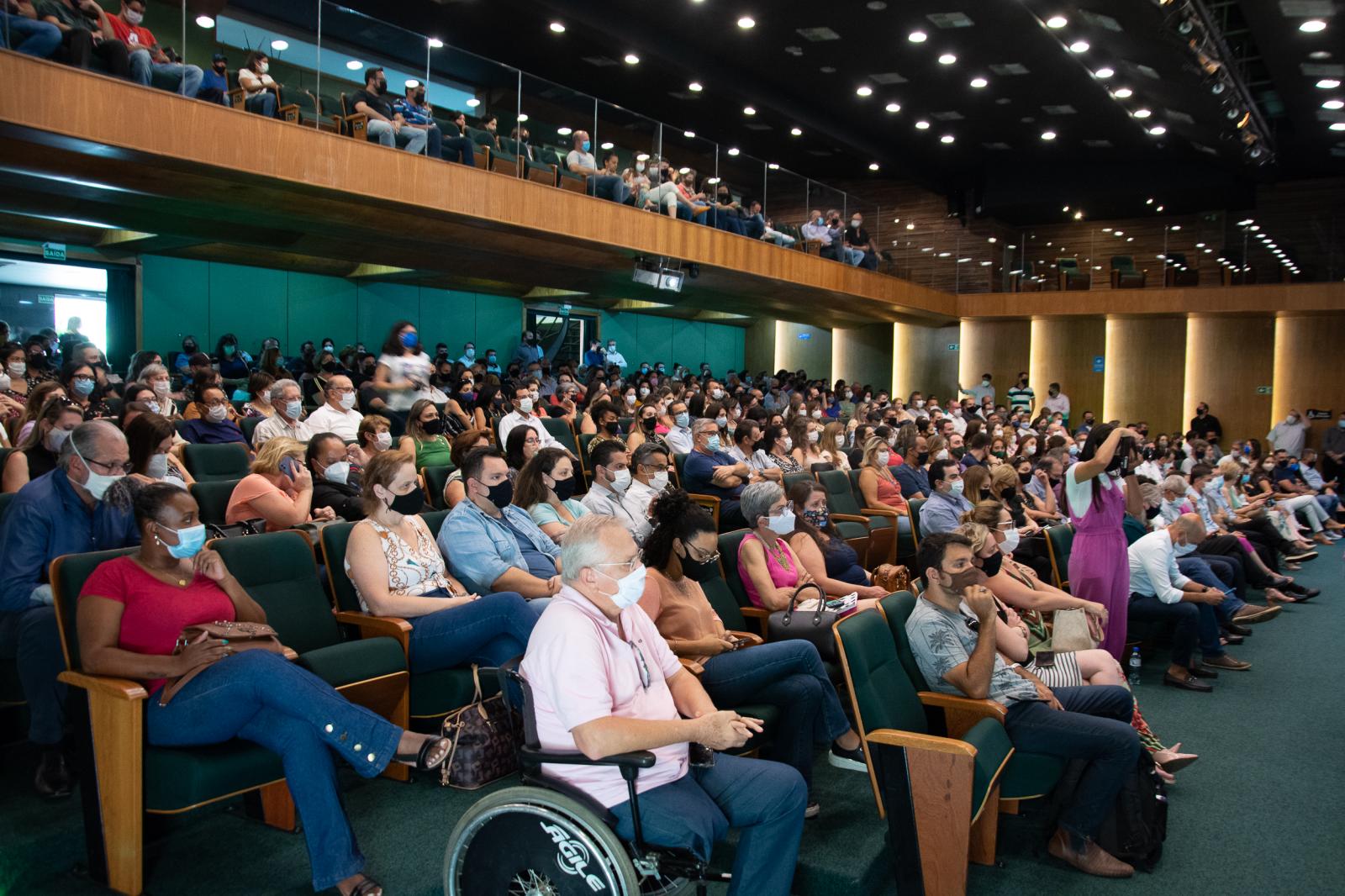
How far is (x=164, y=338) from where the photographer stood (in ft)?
39.8

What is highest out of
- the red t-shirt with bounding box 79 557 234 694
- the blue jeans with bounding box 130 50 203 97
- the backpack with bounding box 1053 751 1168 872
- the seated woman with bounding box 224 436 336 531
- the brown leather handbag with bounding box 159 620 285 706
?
the blue jeans with bounding box 130 50 203 97

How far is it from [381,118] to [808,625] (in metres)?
6.10

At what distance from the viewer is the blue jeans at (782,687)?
3.24m

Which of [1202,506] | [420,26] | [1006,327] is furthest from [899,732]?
[1006,327]

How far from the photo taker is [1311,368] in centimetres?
1719

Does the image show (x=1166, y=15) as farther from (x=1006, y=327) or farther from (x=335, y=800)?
(x=1006, y=327)

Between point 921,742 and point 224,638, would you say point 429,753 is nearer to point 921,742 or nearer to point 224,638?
point 224,638

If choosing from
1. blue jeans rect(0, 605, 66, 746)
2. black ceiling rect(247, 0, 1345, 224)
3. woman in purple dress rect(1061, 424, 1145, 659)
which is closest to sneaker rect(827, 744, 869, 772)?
woman in purple dress rect(1061, 424, 1145, 659)

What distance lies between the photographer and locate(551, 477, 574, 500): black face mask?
15.3 feet

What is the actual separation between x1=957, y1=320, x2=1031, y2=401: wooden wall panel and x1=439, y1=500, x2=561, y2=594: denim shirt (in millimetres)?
16763

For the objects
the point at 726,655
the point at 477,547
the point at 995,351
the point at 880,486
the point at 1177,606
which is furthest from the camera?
the point at 995,351

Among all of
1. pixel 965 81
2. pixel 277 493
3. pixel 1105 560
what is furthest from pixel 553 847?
pixel 965 81

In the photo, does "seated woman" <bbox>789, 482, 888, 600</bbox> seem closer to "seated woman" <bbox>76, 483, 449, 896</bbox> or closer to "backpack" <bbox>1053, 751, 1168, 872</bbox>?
"backpack" <bbox>1053, 751, 1168, 872</bbox>

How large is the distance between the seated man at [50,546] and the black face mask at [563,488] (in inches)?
70.6
